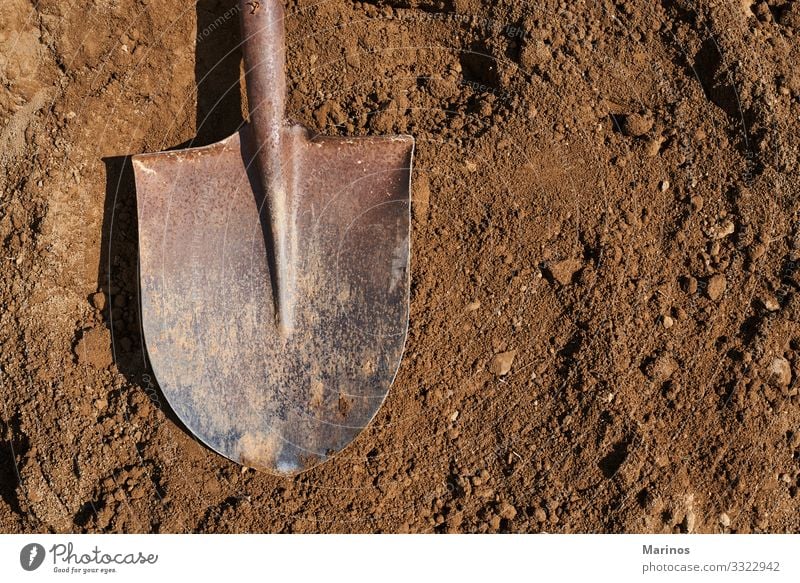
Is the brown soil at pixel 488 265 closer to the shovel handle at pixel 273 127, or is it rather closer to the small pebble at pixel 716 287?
the small pebble at pixel 716 287

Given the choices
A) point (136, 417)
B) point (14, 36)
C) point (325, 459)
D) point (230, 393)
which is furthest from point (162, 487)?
point (14, 36)

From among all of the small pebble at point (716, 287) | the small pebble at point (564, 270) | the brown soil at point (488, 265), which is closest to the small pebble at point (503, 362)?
the brown soil at point (488, 265)

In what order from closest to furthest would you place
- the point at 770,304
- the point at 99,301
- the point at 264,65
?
the point at 264,65 < the point at 770,304 < the point at 99,301

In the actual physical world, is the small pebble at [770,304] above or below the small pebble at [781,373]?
above

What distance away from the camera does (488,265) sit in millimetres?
2318

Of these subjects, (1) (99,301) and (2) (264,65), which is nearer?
(2) (264,65)

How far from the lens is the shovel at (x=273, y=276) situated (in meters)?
2.17

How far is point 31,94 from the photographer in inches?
98.7

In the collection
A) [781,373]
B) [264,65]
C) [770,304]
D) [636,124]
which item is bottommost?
[781,373]
